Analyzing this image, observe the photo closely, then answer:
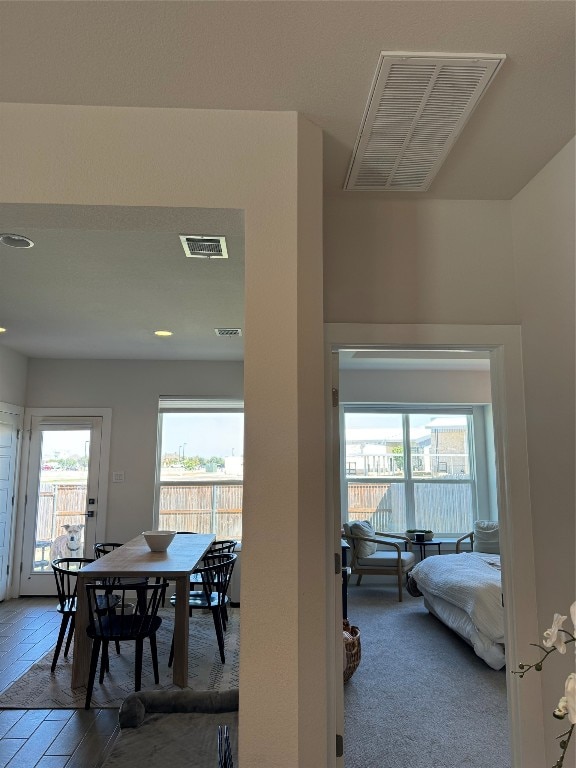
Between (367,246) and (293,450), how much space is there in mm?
1103

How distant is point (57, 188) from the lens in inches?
66.1

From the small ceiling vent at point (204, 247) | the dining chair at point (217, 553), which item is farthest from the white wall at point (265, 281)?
the dining chair at point (217, 553)

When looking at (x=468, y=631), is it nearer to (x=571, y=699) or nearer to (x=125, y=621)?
(x=125, y=621)

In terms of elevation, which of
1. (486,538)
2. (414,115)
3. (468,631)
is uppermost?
(414,115)

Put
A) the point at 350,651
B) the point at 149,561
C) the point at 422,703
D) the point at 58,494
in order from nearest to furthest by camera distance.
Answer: the point at 422,703 → the point at 350,651 → the point at 149,561 → the point at 58,494

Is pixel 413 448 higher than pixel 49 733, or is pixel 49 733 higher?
pixel 413 448

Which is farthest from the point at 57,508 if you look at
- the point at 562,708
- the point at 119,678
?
the point at 562,708

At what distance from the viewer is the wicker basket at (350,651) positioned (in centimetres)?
341

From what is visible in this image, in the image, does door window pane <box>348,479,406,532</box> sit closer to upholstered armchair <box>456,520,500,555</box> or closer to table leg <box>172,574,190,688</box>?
upholstered armchair <box>456,520,500,555</box>

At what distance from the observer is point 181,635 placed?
3498mm

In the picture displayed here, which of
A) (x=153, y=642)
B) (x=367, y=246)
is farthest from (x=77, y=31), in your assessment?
(x=153, y=642)

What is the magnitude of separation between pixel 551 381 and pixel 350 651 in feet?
7.84

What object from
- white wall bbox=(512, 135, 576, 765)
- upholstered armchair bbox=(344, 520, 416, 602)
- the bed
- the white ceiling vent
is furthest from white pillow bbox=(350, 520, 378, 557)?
the white ceiling vent

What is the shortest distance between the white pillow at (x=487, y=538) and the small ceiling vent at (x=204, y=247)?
478 cm
